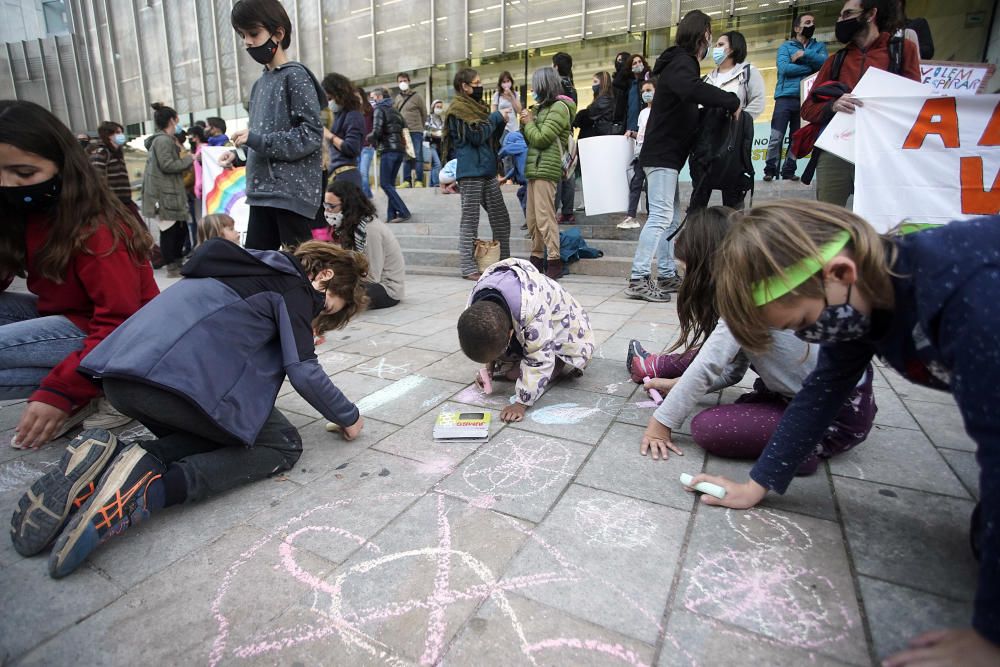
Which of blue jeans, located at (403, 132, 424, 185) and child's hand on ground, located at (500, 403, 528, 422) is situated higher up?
blue jeans, located at (403, 132, 424, 185)

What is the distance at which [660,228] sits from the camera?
4.57 m

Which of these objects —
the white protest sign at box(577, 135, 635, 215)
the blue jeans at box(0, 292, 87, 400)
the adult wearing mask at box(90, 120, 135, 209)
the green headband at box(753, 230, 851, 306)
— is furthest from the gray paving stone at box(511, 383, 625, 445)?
the adult wearing mask at box(90, 120, 135, 209)

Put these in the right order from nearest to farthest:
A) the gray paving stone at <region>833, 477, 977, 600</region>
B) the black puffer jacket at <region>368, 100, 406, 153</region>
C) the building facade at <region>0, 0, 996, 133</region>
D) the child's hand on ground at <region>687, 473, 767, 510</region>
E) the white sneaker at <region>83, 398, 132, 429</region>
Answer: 1. the gray paving stone at <region>833, 477, 977, 600</region>
2. the child's hand on ground at <region>687, 473, 767, 510</region>
3. the white sneaker at <region>83, 398, 132, 429</region>
4. the black puffer jacket at <region>368, 100, 406, 153</region>
5. the building facade at <region>0, 0, 996, 133</region>

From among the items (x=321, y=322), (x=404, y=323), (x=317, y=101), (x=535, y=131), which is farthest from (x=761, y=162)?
(x=321, y=322)

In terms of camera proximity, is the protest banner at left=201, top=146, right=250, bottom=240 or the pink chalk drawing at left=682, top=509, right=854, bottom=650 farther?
the protest banner at left=201, top=146, right=250, bottom=240

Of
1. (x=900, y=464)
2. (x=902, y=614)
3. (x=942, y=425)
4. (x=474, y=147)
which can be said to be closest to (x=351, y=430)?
(x=902, y=614)

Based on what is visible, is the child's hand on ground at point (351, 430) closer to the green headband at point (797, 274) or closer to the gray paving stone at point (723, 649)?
the gray paving stone at point (723, 649)

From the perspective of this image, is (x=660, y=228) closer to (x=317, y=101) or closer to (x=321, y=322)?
(x=317, y=101)

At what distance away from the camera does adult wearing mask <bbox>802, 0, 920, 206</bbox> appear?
346 cm

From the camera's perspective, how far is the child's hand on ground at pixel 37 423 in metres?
2.08

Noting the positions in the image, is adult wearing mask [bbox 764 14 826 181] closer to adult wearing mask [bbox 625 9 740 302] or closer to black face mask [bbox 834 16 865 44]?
adult wearing mask [bbox 625 9 740 302]

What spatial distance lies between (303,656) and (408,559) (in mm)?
369

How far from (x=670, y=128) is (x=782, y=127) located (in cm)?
337

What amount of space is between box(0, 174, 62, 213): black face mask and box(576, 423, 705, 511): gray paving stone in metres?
2.30
